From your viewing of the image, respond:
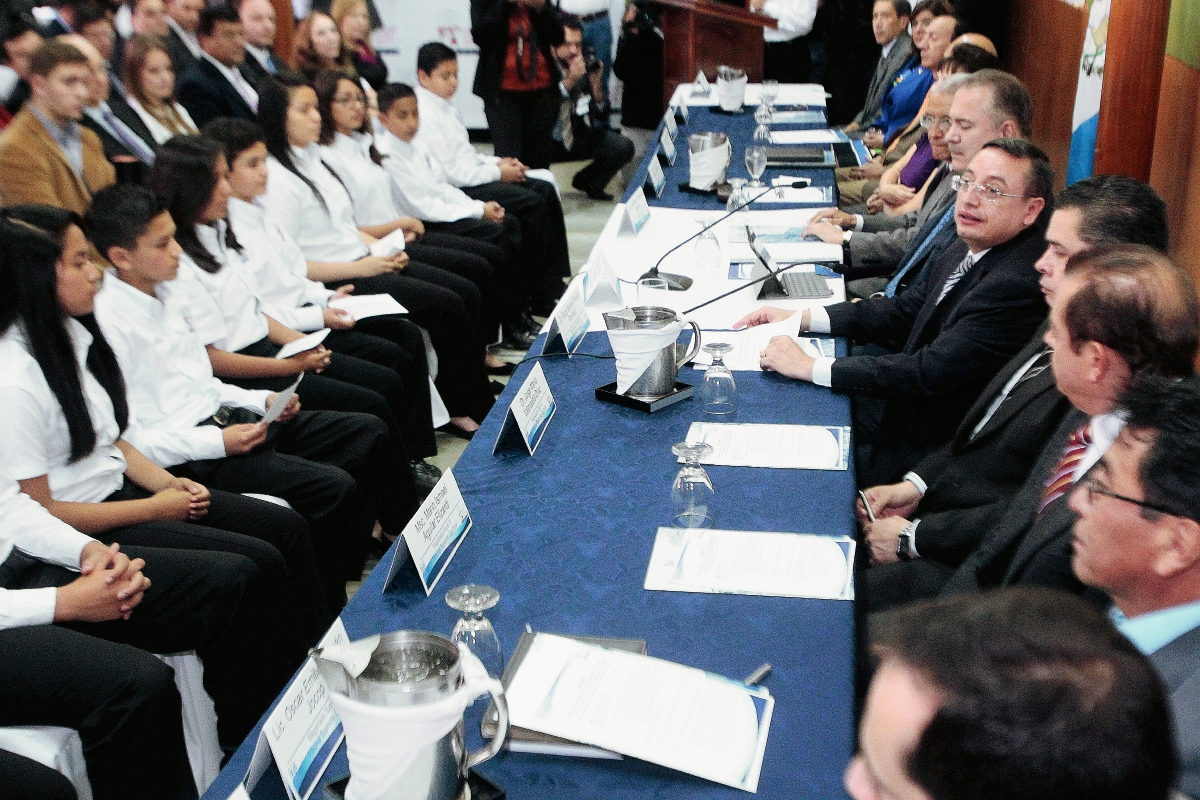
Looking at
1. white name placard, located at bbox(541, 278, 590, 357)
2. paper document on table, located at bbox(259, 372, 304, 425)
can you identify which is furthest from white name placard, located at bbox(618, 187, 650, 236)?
paper document on table, located at bbox(259, 372, 304, 425)

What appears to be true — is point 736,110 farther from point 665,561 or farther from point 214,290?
point 665,561

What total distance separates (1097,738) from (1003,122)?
244 centimetres

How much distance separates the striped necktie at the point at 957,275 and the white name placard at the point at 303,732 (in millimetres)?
1696

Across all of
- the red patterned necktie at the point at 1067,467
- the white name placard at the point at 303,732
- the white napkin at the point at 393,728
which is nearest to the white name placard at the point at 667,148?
the red patterned necktie at the point at 1067,467

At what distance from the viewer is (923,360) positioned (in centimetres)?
233

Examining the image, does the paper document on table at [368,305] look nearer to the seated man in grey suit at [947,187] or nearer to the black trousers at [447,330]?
the black trousers at [447,330]

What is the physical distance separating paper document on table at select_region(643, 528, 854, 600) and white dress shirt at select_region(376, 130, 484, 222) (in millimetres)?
2692

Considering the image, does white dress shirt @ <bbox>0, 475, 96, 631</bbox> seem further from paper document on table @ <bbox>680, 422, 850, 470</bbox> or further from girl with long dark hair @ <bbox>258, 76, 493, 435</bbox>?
girl with long dark hair @ <bbox>258, 76, 493, 435</bbox>

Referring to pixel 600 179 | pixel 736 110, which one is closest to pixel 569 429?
pixel 736 110

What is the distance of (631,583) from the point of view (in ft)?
5.17

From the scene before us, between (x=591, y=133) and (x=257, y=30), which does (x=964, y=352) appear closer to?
(x=257, y=30)

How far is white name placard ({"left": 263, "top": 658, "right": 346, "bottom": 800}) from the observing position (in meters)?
1.14

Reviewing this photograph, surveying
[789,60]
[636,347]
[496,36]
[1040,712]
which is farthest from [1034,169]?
[789,60]

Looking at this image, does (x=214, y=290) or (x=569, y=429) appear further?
(x=214, y=290)
